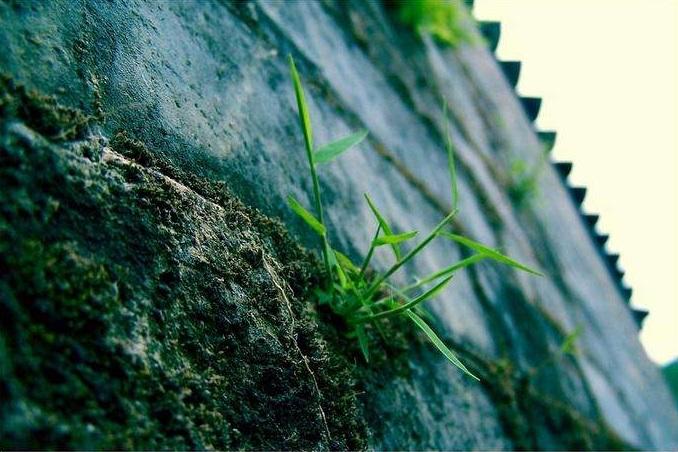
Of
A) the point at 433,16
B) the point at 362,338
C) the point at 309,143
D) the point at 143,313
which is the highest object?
the point at 433,16

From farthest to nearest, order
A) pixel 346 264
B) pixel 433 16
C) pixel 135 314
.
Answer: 1. pixel 433 16
2. pixel 346 264
3. pixel 135 314

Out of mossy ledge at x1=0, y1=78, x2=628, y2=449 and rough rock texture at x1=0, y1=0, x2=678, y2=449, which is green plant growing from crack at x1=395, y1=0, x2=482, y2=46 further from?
mossy ledge at x1=0, y1=78, x2=628, y2=449

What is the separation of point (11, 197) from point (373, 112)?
999mm

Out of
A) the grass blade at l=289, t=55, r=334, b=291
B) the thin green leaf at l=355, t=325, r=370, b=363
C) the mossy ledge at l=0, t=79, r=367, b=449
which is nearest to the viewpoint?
the mossy ledge at l=0, t=79, r=367, b=449

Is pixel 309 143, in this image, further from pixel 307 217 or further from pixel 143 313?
pixel 143 313

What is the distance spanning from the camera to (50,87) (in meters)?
0.52

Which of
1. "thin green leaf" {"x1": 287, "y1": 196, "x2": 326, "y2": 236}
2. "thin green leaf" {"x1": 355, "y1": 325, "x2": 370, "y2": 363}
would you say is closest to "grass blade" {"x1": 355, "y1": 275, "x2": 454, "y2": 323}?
"thin green leaf" {"x1": 355, "y1": 325, "x2": 370, "y2": 363}

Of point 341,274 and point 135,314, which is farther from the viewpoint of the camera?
point 341,274

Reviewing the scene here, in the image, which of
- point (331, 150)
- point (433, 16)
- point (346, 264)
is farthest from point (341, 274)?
point (433, 16)

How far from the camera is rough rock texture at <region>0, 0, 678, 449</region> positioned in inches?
17.3

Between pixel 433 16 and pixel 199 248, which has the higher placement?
pixel 433 16

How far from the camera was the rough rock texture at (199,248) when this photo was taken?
44 cm

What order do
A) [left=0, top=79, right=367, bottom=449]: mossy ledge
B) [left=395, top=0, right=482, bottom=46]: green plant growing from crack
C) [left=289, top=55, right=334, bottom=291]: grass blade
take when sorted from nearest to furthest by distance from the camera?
1. [left=0, top=79, right=367, bottom=449]: mossy ledge
2. [left=289, top=55, right=334, bottom=291]: grass blade
3. [left=395, top=0, right=482, bottom=46]: green plant growing from crack

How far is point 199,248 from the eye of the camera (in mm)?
592
